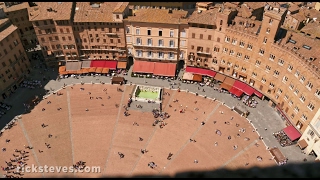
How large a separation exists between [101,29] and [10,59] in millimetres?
25511

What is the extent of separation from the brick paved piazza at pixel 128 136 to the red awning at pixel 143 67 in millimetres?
7134

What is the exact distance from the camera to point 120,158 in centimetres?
6122

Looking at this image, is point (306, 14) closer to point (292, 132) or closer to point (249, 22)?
point (249, 22)

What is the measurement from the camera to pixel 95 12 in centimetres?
7438

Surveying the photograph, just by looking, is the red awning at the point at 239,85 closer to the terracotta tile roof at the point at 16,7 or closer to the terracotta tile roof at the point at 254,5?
the terracotta tile roof at the point at 254,5

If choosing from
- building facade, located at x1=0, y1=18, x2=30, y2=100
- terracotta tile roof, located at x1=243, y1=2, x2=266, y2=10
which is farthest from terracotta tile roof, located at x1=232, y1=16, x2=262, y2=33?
building facade, located at x1=0, y1=18, x2=30, y2=100

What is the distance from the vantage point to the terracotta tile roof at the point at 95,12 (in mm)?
73062

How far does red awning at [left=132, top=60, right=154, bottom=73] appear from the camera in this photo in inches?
3105

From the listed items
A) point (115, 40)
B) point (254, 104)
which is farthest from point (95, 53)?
point (254, 104)

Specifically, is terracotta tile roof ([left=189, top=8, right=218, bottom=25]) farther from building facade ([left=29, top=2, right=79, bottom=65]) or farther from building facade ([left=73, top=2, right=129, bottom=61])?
building facade ([left=29, top=2, right=79, bottom=65])

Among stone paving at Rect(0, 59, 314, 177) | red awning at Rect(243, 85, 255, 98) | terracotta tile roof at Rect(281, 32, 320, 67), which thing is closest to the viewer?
terracotta tile roof at Rect(281, 32, 320, 67)

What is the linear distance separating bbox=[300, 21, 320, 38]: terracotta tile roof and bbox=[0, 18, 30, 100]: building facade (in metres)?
79.5

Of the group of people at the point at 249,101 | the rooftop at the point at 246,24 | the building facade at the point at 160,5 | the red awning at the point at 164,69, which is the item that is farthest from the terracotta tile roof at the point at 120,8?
the group of people at the point at 249,101

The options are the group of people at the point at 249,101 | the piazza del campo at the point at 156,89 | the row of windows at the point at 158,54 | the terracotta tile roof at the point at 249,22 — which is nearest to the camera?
the piazza del campo at the point at 156,89
